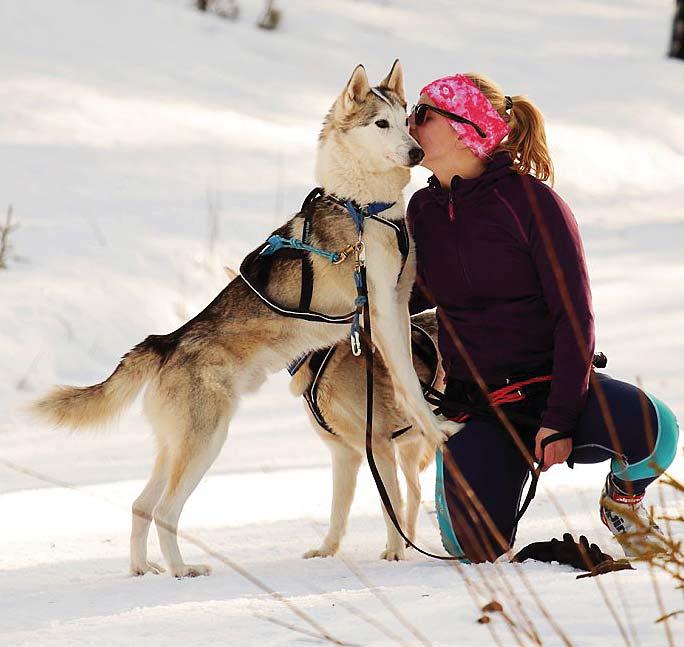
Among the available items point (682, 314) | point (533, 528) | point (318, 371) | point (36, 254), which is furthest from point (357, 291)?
point (682, 314)

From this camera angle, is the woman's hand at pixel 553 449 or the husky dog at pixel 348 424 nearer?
the woman's hand at pixel 553 449

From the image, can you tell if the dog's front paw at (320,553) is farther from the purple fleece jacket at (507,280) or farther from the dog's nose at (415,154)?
the dog's nose at (415,154)

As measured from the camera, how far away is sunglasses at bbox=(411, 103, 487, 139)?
11.4 feet

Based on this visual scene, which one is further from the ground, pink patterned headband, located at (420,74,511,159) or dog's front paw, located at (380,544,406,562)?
pink patterned headband, located at (420,74,511,159)

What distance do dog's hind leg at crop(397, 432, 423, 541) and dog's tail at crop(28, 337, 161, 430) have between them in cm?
95

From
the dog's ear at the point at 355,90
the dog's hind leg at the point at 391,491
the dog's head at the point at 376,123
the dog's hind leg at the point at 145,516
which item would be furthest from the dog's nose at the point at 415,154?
the dog's hind leg at the point at 145,516

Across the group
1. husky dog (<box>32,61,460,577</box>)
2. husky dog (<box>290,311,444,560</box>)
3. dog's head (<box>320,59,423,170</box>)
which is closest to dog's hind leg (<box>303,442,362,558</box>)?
husky dog (<box>290,311,444,560</box>)

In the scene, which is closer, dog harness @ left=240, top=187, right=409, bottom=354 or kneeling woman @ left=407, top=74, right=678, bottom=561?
kneeling woman @ left=407, top=74, right=678, bottom=561

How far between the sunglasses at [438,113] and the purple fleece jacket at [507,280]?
4.3 inches

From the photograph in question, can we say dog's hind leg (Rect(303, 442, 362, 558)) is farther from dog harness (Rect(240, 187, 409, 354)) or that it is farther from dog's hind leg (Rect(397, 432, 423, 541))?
dog harness (Rect(240, 187, 409, 354))

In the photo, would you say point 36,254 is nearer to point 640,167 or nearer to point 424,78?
point 424,78

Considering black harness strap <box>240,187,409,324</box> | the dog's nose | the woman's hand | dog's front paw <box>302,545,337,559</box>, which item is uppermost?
the dog's nose

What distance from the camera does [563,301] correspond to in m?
3.33

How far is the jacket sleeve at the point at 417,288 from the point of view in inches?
148
